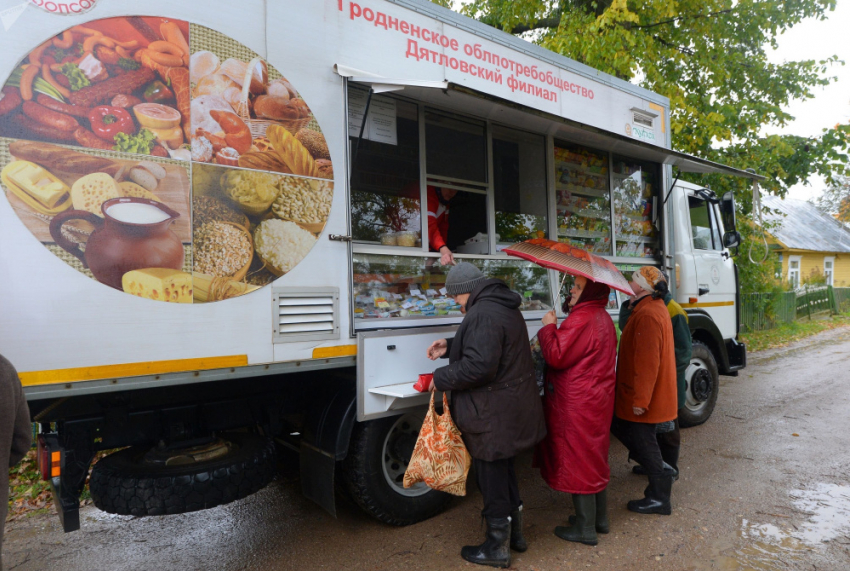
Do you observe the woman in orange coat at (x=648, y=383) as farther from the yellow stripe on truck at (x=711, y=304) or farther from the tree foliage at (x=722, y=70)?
the tree foliage at (x=722, y=70)

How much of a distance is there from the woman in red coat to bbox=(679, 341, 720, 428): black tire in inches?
109

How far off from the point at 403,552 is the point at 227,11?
121 inches

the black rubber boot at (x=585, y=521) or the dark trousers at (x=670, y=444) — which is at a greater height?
the dark trousers at (x=670, y=444)

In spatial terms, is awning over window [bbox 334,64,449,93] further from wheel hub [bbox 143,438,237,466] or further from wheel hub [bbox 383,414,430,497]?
wheel hub [bbox 143,438,237,466]

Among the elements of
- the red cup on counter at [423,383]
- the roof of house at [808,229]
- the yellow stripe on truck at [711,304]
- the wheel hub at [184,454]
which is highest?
the roof of house at [808,229]

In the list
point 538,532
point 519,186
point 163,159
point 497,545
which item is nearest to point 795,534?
point 538,532

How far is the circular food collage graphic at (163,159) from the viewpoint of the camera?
2.30 meters

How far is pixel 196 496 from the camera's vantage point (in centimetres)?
286

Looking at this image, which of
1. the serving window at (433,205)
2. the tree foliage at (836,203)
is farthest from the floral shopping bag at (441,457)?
the tree foliage at (836,203)

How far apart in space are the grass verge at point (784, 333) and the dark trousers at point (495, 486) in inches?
443

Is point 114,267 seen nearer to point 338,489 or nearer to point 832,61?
point 338,489

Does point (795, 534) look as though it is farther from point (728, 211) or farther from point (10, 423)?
point (10, 423)

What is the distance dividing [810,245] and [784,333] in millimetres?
16679

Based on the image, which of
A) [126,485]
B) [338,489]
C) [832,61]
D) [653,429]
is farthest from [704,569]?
[832,61]
